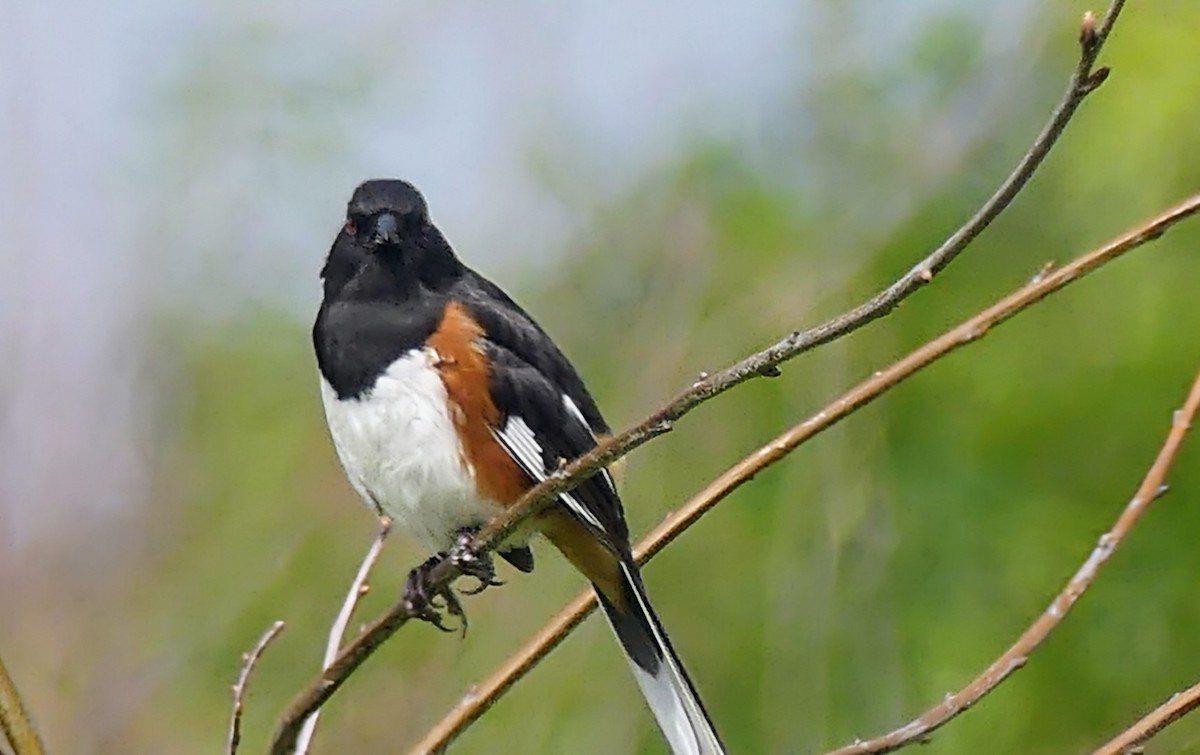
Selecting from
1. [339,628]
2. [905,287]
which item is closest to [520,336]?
[339,628]

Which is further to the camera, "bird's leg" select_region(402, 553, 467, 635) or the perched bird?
the perched bird

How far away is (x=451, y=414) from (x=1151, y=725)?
4.30 feet

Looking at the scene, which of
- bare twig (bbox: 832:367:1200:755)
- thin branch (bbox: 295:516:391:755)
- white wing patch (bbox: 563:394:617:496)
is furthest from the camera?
white wing patch (bbox: 563:394:617:496)

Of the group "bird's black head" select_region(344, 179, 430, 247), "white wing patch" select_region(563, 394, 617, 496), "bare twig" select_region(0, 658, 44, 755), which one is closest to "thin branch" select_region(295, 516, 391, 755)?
"bare twig" select_region(0, 658, 44, 755)

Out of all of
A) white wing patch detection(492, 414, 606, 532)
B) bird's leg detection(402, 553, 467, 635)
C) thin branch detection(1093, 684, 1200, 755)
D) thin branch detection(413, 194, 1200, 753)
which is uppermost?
white wing patch detection(492, 414, 606, 532)

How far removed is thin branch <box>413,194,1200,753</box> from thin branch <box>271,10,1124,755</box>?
0.09 m

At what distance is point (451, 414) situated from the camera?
8.45ft

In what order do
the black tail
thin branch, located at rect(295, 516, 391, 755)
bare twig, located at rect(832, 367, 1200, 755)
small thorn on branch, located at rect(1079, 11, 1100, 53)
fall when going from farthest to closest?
1. the black tail
2. thin branch, located at rect(295, 516, 391, 755)
3. bare twig, located at rect(832, 367, 1200, 755)
4. small thorn on branch, located at rect(1079, 11, 1100, 53)

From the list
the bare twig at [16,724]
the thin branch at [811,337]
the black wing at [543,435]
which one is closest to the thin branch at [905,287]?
the thin branch at [811,337]

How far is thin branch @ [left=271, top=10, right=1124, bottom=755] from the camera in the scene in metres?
1.39

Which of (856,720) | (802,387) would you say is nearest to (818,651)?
(856,720)

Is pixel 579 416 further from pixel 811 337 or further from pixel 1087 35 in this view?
pixel 1087 35

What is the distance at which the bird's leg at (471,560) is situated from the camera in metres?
2.14

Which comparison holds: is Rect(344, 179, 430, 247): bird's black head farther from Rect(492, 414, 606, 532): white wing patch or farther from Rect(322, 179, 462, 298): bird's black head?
Rect(492, 414, 606, 532): white wing patch
